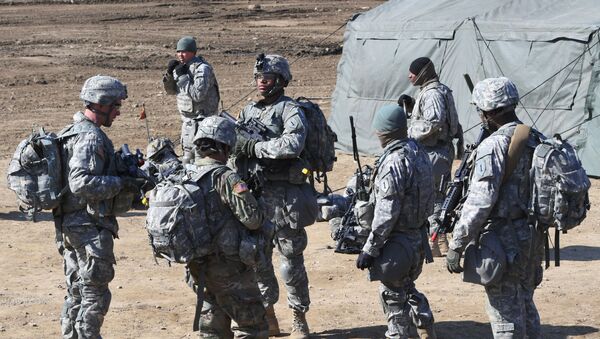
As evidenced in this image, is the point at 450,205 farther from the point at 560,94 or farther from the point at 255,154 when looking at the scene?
the point at 560,94

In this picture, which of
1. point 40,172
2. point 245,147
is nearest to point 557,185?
point 245,147

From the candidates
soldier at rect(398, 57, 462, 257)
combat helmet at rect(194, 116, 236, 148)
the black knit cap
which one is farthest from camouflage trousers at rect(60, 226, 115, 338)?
the black knit cap

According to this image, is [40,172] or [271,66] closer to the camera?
[40,172]

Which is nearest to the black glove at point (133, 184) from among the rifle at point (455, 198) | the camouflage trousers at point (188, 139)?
the camouflage trousers at point (188, 139)

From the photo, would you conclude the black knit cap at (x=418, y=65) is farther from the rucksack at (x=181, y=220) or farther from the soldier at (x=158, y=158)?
the rucksack at (x=181, y=220)

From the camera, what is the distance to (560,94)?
16391 mm

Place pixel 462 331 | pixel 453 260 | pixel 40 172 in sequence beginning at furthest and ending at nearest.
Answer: pixel 462 331, pixel 40 172, pixel 453 260

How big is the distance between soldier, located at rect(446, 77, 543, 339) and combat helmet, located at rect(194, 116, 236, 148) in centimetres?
159

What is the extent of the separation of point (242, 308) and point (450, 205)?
1.57m

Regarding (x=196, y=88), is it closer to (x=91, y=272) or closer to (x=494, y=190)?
(x=91, y=272)

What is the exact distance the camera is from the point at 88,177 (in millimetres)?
8391

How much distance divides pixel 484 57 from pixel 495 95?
9.19 m

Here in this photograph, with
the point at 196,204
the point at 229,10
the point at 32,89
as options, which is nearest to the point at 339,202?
the point at 196,204

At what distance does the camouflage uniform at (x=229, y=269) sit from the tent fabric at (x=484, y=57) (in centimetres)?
923
